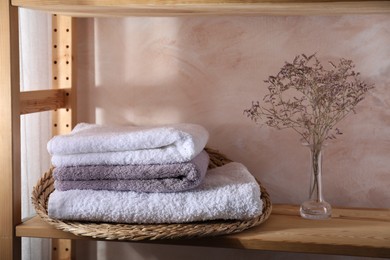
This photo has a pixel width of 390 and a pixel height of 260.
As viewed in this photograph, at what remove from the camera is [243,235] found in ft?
3.13

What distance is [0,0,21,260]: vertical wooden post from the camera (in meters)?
0.97

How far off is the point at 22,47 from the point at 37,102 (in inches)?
4.7

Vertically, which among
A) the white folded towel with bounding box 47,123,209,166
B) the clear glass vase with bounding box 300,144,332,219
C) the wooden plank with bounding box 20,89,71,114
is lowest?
the clear glass vase with bounding box 300,144,332,219

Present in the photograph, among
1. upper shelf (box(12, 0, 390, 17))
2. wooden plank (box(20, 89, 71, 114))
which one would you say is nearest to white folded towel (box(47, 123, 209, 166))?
wooden plank (box(20, 89, 71, 114))

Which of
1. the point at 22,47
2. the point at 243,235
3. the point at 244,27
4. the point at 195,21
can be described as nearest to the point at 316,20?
the point at 244,27

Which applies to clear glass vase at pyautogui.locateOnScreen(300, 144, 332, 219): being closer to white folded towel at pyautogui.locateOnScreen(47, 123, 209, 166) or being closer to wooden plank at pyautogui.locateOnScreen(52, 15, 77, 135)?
white folded towel at pyautogui.locateOnScreen(47, 123, 209, 166)

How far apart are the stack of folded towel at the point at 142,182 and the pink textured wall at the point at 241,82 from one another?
0.21 m

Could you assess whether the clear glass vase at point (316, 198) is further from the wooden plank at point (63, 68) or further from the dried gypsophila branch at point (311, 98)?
the wooden plank at point (63, 68)

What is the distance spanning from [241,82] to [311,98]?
0.19m

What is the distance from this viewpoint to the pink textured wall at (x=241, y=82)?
1163 millimetres

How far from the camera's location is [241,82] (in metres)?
1.21

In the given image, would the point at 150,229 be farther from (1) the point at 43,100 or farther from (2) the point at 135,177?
(1) the point at 43,100

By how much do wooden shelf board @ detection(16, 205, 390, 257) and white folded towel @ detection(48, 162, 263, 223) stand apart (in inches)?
1.4

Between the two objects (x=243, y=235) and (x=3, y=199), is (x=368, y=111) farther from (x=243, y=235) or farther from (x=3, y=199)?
(x=3, y=199)
